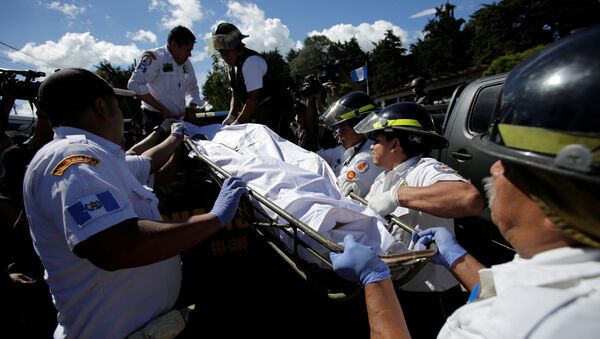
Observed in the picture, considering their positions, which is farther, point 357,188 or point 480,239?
point 480,239

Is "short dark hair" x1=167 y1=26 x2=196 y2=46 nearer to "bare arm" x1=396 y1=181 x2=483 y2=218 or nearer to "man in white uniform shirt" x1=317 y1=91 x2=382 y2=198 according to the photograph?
"man in white uniform shirt" x1=317 y1=91 x2=382 y2=198

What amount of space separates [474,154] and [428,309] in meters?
1.90

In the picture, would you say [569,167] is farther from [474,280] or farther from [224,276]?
[224,276]

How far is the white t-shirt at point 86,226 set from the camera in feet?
3.88

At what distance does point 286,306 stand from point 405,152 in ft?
5.56

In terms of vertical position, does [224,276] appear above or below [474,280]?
below

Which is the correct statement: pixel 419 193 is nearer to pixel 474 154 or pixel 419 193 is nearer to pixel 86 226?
pixel 86 226

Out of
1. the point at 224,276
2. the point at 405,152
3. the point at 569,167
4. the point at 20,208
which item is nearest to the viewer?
the point at 569,167

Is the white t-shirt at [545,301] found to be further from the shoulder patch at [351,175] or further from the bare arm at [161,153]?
the bare arm at [161,153]

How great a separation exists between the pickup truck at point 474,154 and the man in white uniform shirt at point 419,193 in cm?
117

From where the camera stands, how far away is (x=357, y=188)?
8.36 ft

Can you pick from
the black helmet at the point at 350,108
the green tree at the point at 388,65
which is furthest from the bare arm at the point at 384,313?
the green tree at the point at 388,65

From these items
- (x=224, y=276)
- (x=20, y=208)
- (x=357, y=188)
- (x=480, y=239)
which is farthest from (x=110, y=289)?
(x=480, y=239)

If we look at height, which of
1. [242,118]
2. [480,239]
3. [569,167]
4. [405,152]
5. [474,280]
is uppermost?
[242,118]
